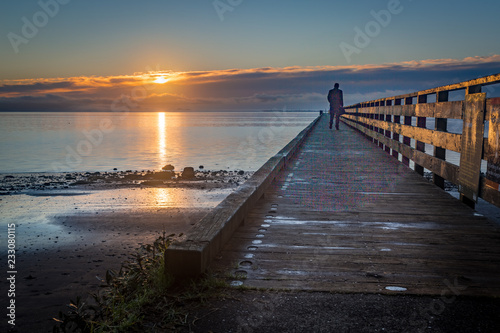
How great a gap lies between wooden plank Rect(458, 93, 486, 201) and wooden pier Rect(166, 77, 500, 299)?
3cm

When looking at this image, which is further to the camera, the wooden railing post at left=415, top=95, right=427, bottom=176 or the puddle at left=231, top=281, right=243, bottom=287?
the wooden railing post at left=415, top=95, right=427, bottom=176

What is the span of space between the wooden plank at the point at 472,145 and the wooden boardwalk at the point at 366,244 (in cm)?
33

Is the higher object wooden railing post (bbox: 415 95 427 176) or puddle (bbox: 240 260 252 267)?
wooden railing post (bbox: 415 95 427 176)

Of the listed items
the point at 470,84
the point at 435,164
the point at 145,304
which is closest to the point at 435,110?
the point at 435,164

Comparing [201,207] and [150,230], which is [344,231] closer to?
[150,230]

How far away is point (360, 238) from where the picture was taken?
12.8ft

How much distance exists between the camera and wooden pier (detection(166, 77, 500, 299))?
284 cm

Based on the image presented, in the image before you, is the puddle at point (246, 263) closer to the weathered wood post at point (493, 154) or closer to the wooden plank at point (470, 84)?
the weathered wood post at point (493, 154)

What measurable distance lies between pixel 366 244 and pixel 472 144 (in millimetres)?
1906

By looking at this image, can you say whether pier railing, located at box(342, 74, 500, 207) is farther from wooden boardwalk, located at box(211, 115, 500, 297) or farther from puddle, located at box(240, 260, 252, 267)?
puddle, located at box(240, 260, 252, 267)

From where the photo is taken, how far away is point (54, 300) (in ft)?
18.9

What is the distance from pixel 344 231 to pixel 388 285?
1.36m

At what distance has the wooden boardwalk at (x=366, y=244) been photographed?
2.86 meters

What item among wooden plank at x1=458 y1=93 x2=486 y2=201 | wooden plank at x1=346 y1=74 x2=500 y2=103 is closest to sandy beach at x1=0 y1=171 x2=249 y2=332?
wooden plank at x1=458 y1=93 x2=486 y2=201
